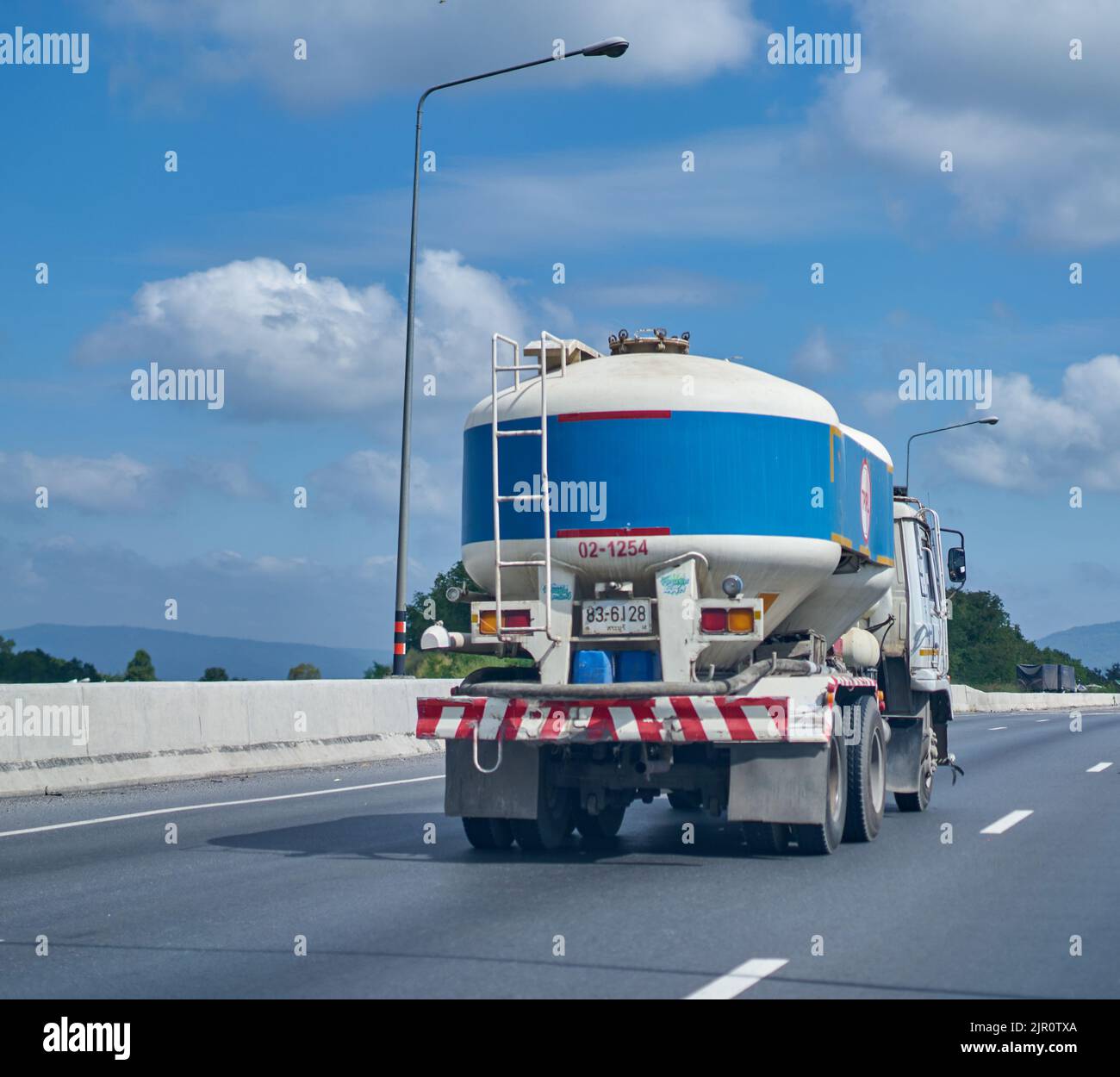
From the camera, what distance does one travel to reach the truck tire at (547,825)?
12.4m

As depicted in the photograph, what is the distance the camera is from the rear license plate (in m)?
12.0

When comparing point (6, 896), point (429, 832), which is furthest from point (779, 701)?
point (6, 896)

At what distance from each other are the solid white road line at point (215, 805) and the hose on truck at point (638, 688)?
3935 mm

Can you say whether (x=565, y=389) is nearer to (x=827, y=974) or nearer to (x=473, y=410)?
(x=473, y=410)

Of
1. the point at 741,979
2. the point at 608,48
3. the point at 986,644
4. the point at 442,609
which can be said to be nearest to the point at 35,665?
the point at 442,609

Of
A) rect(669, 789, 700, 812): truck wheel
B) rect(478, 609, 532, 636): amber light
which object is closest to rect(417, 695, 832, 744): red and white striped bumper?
rect(478, 609, 532, 636): amber light

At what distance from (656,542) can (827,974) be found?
4.69 meters

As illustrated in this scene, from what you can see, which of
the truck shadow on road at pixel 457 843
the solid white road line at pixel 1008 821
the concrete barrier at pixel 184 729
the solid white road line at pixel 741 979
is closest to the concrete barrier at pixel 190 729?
the concrete barrier at pixel 184 729

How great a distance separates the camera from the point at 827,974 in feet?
24.7

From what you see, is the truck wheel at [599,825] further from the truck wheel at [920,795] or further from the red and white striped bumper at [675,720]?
the truck wheel at [920,795]

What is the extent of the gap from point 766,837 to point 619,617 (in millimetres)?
1965

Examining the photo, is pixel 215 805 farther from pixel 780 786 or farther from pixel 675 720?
pixel 780 786
